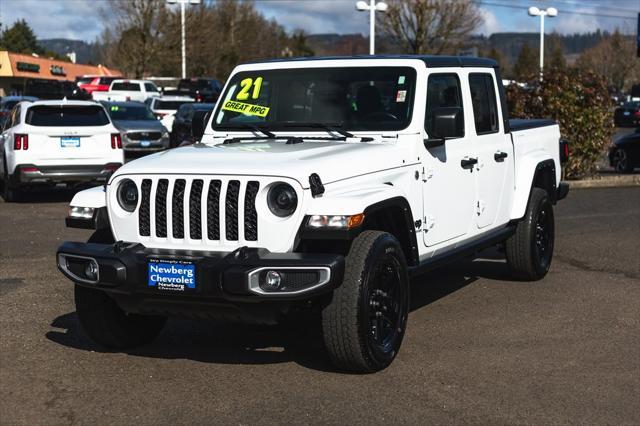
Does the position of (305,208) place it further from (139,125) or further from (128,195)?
(139,125)

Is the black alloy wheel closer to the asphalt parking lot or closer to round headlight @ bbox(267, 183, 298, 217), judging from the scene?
the asphalt parking lot

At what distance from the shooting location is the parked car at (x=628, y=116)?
44.4m

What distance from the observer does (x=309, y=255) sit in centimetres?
Result: 566

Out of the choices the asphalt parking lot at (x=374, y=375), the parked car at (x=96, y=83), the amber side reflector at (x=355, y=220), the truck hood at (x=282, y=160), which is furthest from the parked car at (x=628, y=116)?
the amber side reflector at (x=355, y=220)

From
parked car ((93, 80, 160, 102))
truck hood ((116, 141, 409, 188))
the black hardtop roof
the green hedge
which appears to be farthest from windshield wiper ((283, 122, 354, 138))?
parked car ((93, 80, 160, 102))

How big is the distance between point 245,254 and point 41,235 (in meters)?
7.41

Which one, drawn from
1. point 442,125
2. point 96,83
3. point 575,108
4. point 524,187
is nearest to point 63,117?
point 575,108

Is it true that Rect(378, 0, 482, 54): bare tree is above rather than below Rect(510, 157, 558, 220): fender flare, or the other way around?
above

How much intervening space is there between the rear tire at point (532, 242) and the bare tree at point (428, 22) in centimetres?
5533

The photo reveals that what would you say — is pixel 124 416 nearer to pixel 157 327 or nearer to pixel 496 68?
pixel 157 327

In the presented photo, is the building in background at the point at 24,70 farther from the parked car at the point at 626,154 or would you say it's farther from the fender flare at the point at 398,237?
the fender flare at the point at 398,237

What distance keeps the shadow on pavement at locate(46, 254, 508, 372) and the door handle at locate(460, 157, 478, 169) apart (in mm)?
1286

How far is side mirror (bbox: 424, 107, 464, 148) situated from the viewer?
6.81 m

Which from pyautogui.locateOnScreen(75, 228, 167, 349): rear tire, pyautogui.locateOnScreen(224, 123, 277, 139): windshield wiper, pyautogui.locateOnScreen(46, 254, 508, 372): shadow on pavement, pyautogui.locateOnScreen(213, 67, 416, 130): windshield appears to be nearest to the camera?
pyautogui.locateOnScreen(75, 228, 167, 349): rear tire
